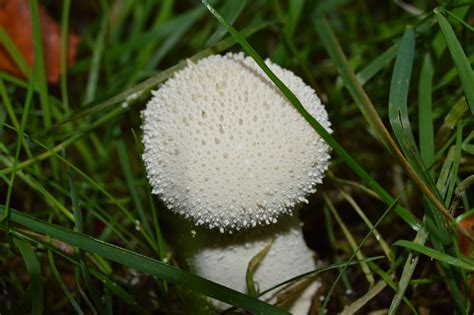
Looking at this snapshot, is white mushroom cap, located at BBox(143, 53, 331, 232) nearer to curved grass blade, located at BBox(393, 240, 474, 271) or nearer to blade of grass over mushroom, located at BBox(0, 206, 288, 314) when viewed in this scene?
blade of grass over mushroom, located at BBox(0, 206, 288, 314)

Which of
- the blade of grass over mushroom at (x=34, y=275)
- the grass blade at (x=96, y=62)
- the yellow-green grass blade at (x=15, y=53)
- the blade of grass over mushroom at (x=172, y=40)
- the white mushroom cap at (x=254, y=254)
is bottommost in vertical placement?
the white mushroom cap at (x=254, y=254)

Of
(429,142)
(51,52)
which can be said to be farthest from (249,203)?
(51,52)

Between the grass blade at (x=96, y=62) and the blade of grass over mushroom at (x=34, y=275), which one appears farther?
the grass blade at (x=96, y=62)

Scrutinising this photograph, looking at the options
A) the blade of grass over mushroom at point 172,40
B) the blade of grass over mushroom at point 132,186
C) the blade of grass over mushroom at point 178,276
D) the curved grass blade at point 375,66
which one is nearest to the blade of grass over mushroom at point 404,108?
the curved grass blade at point 375,66

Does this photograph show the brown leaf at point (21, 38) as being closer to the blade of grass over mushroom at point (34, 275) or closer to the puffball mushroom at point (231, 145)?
the puffball mushroom at point (231, 145)

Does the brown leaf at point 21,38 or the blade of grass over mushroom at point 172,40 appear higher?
the brown leaf at point 21,38

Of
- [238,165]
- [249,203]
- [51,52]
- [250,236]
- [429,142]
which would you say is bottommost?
[429,142]

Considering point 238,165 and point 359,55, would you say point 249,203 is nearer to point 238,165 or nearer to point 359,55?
point 238,165

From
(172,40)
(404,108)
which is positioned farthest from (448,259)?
(172,40)
